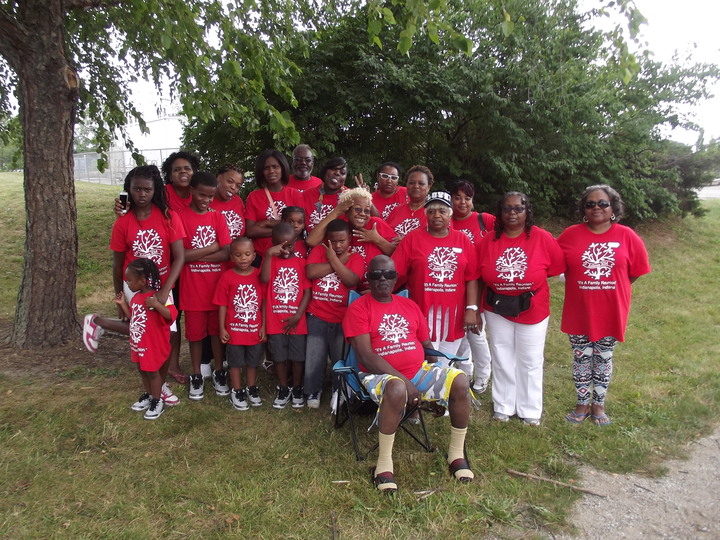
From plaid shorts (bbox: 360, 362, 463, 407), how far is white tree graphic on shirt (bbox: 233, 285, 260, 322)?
1158mm

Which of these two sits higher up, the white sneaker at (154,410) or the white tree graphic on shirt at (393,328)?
the white tree graphic on shirt at (393,328)

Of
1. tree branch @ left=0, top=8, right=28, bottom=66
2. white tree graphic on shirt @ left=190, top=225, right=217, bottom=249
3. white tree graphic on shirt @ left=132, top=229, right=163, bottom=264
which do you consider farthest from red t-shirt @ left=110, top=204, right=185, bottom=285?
tree branch @ left=0, top=8, right=28, bottom=66

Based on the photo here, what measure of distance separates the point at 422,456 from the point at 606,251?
6.55ft

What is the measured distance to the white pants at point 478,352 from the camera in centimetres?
461

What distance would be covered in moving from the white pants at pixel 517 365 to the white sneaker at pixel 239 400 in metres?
2.00

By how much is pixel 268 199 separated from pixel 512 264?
2.11 metres

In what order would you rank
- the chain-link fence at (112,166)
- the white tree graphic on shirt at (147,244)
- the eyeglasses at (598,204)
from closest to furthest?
the eyeglasses at (598,204)
the white tree graphic on shirt at (147,244)
the chain-link fence at (112,166)

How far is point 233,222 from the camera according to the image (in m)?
4.49

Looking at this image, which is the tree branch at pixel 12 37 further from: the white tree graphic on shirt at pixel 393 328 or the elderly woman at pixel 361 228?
the white tree graphic on shirt at pixel 393 328

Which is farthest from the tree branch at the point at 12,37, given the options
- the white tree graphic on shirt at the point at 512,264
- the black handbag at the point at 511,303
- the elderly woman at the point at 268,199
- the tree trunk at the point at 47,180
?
the black handbag at the point at 511,303

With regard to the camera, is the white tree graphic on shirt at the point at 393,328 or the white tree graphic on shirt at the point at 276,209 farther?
the white tree graphic on shirt at the point at 276,209

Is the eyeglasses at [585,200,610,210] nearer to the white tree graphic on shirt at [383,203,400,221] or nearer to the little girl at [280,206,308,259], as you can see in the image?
the white tree graphic on shirt at [383,203,400,221]

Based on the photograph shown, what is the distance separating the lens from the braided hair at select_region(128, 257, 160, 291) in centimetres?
387

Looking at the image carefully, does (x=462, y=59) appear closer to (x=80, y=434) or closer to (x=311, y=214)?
(x=311, y=214)
